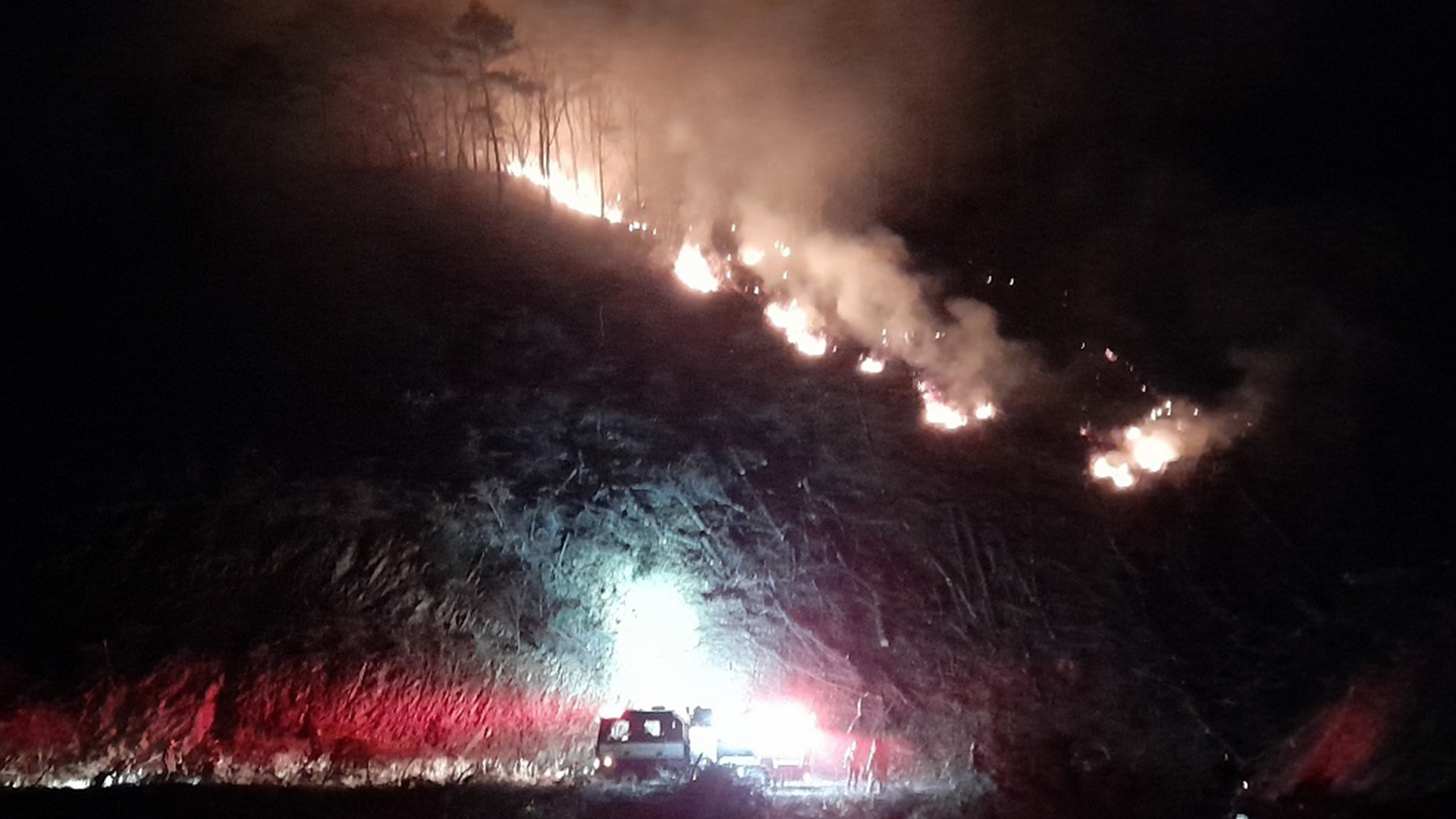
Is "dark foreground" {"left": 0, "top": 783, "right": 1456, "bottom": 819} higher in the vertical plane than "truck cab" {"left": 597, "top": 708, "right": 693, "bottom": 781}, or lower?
lower

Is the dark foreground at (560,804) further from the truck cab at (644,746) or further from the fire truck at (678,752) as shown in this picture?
the truck cab at (644,746)

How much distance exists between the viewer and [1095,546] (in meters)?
27.7

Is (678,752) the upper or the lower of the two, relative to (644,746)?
lower

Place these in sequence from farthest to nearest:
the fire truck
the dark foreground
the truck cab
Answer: the truck cab, the fire truck, the dark foreground

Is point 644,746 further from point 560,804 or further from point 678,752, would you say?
point 560,804

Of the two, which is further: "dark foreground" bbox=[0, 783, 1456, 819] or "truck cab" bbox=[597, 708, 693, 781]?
"truck cab" bbox=[597, 708, 693, 781]

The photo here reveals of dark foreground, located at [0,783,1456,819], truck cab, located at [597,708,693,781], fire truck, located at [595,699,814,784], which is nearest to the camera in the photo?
dark foreground, located at [0,783,1456,819]

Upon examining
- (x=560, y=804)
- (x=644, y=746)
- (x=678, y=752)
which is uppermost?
(x=644, y=746)

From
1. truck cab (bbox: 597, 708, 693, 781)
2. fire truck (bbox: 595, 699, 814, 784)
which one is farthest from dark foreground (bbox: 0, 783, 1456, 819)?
truck cab (bbox: 597, 708, 693, 781)

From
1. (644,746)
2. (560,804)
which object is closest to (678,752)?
(644,746)

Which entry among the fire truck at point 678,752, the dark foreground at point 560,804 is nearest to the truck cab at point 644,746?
the fire truck at point 678,752

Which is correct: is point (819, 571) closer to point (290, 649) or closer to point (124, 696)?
point (290, 649)


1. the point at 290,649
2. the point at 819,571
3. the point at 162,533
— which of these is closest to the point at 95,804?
the point at 290,649

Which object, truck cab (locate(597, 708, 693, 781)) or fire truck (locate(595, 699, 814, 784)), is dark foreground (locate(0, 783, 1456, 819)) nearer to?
fire truck (locate(595, 699, 814, 784))
